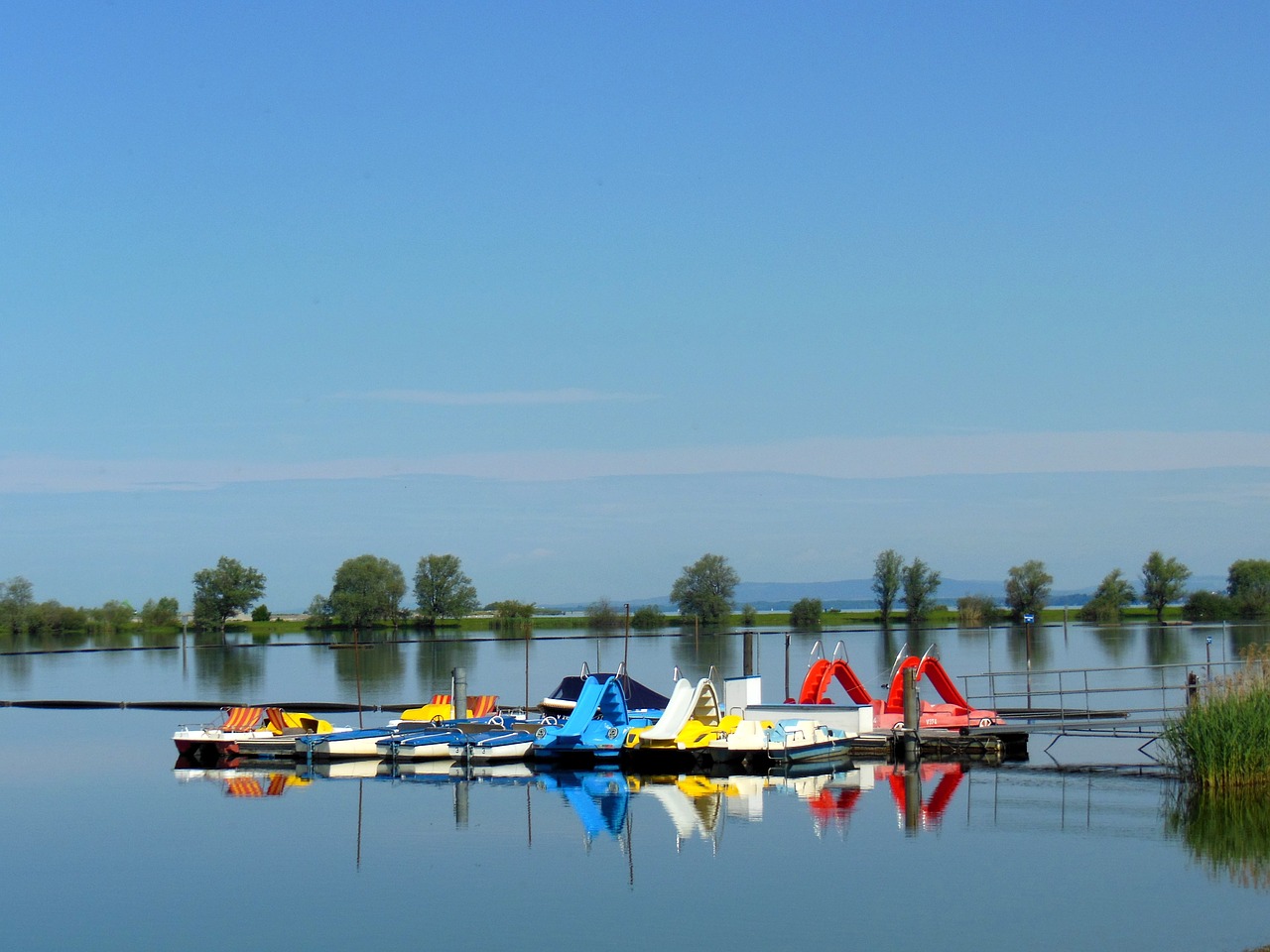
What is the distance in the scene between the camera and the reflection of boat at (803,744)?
31656mm

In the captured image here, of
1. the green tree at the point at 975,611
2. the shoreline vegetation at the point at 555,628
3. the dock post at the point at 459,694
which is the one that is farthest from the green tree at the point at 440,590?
the dock post at the point at 459,694

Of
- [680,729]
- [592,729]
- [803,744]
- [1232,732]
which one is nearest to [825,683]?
[803,744]

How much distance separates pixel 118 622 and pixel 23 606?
1018cm

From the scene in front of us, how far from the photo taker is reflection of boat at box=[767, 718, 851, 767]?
31.7 meters

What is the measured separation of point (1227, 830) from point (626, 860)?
29.1ft

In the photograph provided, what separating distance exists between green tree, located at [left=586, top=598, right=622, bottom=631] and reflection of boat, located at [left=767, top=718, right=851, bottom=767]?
101m

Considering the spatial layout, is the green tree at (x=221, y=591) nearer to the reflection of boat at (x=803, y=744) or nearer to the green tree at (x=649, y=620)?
the green tree at (x=649, y=620)

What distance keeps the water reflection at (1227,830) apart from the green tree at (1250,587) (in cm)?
11829

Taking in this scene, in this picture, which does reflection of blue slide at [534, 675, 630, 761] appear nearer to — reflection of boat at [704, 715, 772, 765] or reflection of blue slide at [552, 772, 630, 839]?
reflection of blue slide at [552, 772, 630, 839]

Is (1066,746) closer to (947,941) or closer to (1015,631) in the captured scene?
(947,941)

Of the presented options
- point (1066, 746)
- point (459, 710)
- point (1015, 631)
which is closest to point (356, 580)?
point (1015, 631)

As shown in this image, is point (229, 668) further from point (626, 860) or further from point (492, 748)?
point (626, 860)

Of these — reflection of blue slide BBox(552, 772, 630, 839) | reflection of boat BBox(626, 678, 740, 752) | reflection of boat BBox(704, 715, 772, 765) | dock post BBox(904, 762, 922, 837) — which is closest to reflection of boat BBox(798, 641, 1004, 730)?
dock post BBox(904, 762, 922, 837)

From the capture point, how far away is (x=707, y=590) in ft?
458
